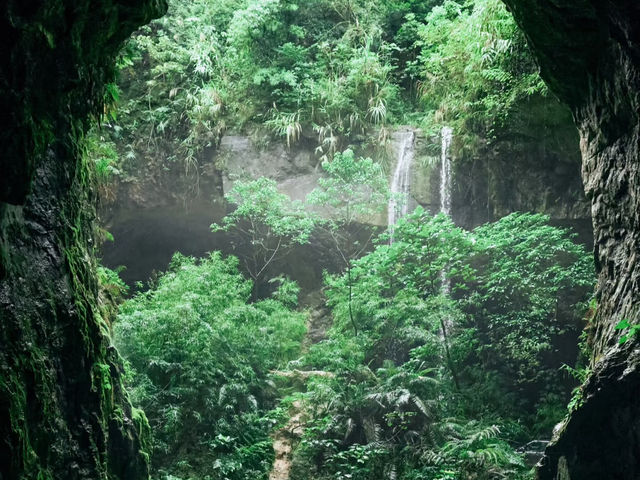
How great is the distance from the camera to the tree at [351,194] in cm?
1256

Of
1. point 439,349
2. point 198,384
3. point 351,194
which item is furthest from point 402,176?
point 198,384

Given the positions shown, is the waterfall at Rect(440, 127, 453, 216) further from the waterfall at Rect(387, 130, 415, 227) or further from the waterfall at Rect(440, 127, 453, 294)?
the waterfall at Rect(387, 130, 415, 227)

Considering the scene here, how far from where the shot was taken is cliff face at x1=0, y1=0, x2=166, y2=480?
127 inches

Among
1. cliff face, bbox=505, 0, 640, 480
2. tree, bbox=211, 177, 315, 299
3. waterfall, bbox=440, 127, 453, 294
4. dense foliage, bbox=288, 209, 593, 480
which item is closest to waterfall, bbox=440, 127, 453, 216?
waterfall, bbox=440, 127, 453, 294

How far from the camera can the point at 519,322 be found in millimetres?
10680

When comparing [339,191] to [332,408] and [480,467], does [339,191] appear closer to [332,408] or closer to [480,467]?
[332,408]

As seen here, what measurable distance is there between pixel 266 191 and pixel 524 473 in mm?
8517

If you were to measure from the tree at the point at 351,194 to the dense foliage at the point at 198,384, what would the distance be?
8.78 feet

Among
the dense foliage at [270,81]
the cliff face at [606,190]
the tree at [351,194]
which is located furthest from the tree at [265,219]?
the cliff face at [606,190]

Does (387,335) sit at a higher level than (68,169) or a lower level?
lower

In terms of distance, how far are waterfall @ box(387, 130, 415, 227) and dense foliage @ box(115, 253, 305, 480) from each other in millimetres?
5602

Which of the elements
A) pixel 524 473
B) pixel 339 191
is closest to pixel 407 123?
pixel 339 191

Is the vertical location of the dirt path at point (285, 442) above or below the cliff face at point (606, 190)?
below

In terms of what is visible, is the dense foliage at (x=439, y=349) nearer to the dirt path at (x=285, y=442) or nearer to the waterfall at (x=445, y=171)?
the dirt path at (x=285, y=442)
